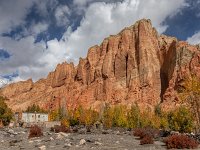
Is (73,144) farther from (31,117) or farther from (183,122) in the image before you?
(31,117)

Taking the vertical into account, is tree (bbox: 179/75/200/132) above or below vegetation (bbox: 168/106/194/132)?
above

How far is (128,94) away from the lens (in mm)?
195000

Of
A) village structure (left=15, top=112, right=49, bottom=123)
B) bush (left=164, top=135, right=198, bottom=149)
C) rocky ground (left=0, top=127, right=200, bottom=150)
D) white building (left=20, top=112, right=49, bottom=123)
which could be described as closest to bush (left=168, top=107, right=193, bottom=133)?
rocky ground (left=0, top=127, right=200, bottom=150)

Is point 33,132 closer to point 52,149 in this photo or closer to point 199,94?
point 52,149

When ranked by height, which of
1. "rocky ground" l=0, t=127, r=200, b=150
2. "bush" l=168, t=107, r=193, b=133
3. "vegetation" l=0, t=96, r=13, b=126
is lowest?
"rocky ground" l=0, t=127, r=200, b=150

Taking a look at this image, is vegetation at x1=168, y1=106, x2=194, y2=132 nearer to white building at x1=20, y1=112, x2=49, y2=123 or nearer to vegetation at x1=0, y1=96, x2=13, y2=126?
vegetation at x1=0, y1=96, x2=13, y2=126

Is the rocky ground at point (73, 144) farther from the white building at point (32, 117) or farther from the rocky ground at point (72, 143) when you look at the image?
the white building at point (32, 117)

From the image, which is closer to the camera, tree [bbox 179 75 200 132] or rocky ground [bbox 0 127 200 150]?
rocky ground [bbox 0 127 200 150]

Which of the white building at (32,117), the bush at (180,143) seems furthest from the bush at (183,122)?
the white building at (32,117)

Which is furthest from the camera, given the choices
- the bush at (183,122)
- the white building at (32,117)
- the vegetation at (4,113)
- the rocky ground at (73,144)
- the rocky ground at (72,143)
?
the white building at (32,117)

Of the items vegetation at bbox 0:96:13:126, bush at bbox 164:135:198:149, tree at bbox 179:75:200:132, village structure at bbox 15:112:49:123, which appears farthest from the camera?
village structure at bbox 15:112:49:123

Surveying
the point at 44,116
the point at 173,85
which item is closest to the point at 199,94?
the point at 44,116

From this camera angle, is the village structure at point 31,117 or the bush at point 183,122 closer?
the bush at point 183,122

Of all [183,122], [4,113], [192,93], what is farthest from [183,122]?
[4,113]
